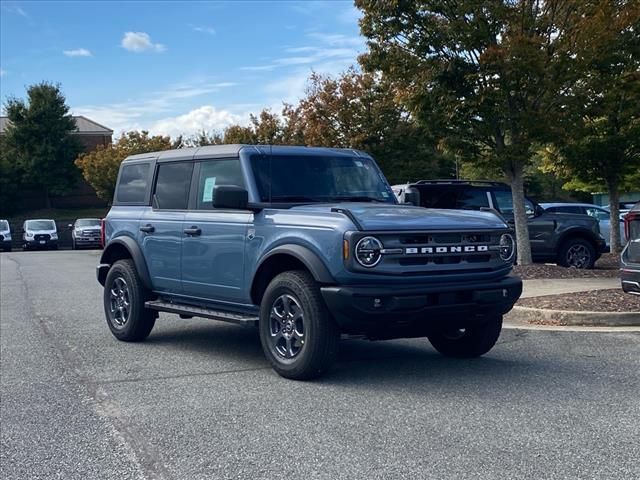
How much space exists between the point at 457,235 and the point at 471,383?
1258 millimetres

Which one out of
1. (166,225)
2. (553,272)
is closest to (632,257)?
(166,225)

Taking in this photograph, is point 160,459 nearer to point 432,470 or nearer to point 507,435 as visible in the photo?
point 432,470

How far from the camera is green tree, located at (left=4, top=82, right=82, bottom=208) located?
5694cm

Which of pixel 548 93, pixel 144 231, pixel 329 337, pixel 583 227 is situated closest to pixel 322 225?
pixel 329 337

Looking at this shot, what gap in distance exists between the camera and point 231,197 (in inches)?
291

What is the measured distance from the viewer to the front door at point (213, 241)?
7785 mm

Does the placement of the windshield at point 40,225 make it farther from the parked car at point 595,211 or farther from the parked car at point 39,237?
the parked car at point 595,211

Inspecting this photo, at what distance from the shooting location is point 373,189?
27.8ft

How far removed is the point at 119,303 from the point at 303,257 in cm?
357

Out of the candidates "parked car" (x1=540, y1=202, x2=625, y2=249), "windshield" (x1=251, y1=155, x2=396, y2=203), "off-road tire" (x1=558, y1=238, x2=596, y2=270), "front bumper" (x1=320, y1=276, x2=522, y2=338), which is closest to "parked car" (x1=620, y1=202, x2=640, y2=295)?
"front bumper" (x1=320, y1=276, x2=522, y2=338)

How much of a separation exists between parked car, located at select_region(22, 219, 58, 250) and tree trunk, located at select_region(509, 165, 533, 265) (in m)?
32.8

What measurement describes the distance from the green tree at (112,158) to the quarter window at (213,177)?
1577 inches

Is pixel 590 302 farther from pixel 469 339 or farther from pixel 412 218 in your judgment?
pixel 412 218

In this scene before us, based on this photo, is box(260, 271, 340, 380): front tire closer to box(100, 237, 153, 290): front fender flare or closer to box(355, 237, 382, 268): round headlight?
box(355, 237, 382, 268): round headlight
